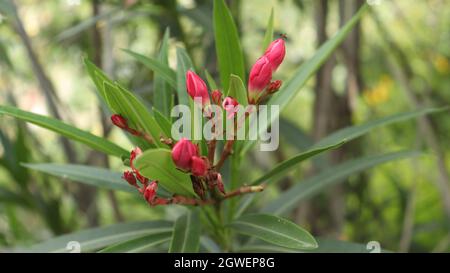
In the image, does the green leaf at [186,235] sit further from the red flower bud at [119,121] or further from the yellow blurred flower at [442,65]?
the yellow blurred flower at [442,65]

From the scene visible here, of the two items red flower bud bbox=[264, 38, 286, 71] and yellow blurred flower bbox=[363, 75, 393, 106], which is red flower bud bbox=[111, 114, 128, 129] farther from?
yellow blurred flower bbox=[363, 75, 393, 106]

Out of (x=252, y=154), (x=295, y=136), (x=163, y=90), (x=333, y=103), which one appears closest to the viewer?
(x=163, y=90)

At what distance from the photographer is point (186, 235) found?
28.5 inches

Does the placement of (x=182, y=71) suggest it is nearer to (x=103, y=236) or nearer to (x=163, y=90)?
(x=163, y=90)

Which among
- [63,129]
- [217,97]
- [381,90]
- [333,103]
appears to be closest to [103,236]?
[63,129]

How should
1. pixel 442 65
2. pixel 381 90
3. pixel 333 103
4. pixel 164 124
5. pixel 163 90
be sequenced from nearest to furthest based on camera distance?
pixel 164 124
pixel 163 90
pixel 333 103
pixel 381 90
pixel 442 65

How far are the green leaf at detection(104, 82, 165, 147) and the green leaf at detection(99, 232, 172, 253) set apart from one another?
0.16 meters

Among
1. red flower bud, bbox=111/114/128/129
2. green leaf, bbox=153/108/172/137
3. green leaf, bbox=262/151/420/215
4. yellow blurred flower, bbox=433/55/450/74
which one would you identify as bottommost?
red flower bud, bbox=111/114/128/129

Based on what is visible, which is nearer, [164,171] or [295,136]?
[164,171]

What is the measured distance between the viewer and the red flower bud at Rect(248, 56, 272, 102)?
2.02 feet

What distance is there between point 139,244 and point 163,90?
0.70ft

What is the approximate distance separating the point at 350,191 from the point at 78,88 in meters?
1.62

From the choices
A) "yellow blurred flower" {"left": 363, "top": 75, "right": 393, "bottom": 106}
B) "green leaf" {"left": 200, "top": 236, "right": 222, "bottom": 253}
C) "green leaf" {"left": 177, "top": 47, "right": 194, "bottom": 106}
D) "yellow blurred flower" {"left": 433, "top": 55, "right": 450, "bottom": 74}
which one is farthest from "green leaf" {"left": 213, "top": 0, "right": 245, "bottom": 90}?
"yellow blurred flower" {"left": 433, "top": 55, "right": 450, "bottom": 74}
